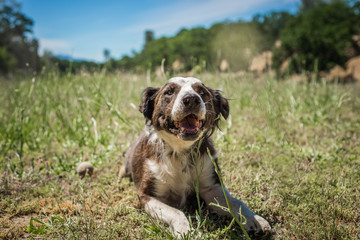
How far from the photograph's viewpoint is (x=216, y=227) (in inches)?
94.9

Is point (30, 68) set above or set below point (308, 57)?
below

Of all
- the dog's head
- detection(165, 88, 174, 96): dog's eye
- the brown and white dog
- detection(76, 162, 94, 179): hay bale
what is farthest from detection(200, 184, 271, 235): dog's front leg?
detection(76, 162, 94, 179): hay bale

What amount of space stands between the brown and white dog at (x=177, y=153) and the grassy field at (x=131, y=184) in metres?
0.23

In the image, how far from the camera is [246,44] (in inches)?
1411

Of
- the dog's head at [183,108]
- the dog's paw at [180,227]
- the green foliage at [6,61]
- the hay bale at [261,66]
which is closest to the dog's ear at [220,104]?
the dog's head at [183,108]

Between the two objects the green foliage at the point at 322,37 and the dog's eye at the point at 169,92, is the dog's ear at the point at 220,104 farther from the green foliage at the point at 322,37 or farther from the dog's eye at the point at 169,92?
the green foliage at the point at 322,37

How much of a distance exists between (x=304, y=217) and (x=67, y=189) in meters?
2.98

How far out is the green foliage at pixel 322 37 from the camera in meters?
20.3

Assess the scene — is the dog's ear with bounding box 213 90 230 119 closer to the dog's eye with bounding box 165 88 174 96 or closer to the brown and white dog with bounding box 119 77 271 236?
the brown and white dog with bounding box 119 77 271 236

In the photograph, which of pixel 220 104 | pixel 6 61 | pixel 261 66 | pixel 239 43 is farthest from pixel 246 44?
pixel 220 104

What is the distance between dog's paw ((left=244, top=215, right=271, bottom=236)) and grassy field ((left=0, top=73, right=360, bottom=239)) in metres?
0.09

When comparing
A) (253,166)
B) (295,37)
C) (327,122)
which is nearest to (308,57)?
(295,37)

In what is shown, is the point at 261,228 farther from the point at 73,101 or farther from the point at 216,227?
the point at 73,101

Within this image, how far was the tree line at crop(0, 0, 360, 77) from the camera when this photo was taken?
19.4 feet
